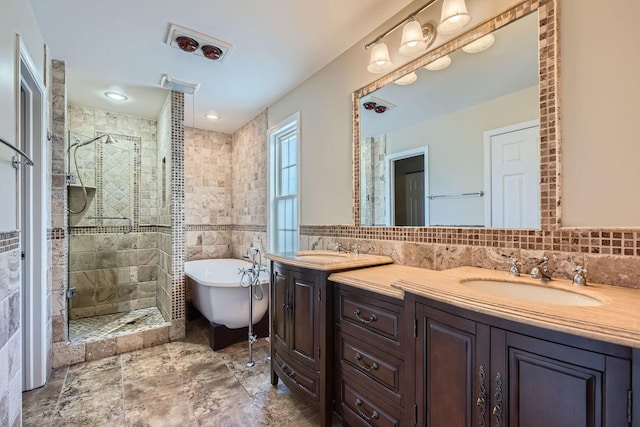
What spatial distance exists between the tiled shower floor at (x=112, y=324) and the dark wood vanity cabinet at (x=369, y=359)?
7.44 ft

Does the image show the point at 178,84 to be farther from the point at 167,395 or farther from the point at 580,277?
the point at 580,277

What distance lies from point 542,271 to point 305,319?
4.04 ft

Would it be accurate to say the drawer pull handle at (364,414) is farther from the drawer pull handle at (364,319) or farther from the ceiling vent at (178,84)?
the ceiling vent at (178,84)

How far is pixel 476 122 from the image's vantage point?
156 cm

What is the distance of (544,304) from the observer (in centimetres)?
86

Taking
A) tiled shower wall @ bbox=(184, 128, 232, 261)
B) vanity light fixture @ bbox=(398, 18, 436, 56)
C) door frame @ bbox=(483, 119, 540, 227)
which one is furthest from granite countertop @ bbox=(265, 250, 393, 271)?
tiled shower wall @ bbox=(184, 128, 232, 261)

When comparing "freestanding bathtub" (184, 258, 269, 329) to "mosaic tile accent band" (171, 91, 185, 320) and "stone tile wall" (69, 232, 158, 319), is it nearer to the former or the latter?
"mosaic tile accent band" (171, 91, 185, 320)

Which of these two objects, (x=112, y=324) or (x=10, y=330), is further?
(x=112, y=324)

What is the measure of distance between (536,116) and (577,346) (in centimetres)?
96

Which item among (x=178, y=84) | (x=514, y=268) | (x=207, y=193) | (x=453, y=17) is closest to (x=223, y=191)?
(x=207, y=193)

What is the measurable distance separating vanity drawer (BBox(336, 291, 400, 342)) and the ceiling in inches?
68.7

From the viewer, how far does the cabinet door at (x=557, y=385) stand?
2.31ft

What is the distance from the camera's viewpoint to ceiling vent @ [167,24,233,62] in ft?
6.79

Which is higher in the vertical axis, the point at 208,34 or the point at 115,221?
the point at 208,34
